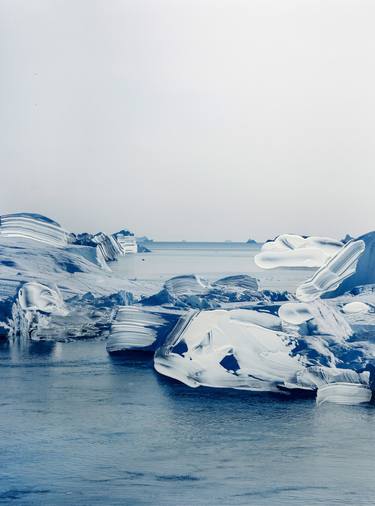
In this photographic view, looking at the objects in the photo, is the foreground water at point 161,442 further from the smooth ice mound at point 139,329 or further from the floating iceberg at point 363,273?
the floating iceberg at point 363,273

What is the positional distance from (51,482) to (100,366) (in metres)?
1.67

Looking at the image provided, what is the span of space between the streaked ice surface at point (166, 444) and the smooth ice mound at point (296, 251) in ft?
4.29

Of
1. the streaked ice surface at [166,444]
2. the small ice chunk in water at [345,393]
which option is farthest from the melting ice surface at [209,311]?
the streaked ice surface at [166,444]

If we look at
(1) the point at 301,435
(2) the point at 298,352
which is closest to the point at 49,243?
(2) the point at 298,352

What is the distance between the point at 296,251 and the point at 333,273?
0.34 m

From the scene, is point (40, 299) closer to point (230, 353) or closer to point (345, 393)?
point (230, 353)

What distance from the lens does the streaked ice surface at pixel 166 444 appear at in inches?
96.1

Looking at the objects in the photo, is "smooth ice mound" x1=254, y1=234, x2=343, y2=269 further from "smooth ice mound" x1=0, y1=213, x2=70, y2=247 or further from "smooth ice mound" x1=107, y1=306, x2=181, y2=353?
"smooth ice mound" x1=0, y1=213, x2=70, y2=247

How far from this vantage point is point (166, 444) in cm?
292

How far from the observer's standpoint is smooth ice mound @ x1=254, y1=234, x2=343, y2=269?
192 inches

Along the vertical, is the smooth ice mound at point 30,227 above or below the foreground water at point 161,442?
above

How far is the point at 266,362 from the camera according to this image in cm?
376

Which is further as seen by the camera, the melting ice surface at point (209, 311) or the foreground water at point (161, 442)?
the melting ice surface at point (209, 311)

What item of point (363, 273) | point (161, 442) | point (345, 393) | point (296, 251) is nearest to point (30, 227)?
point (296, 251)
